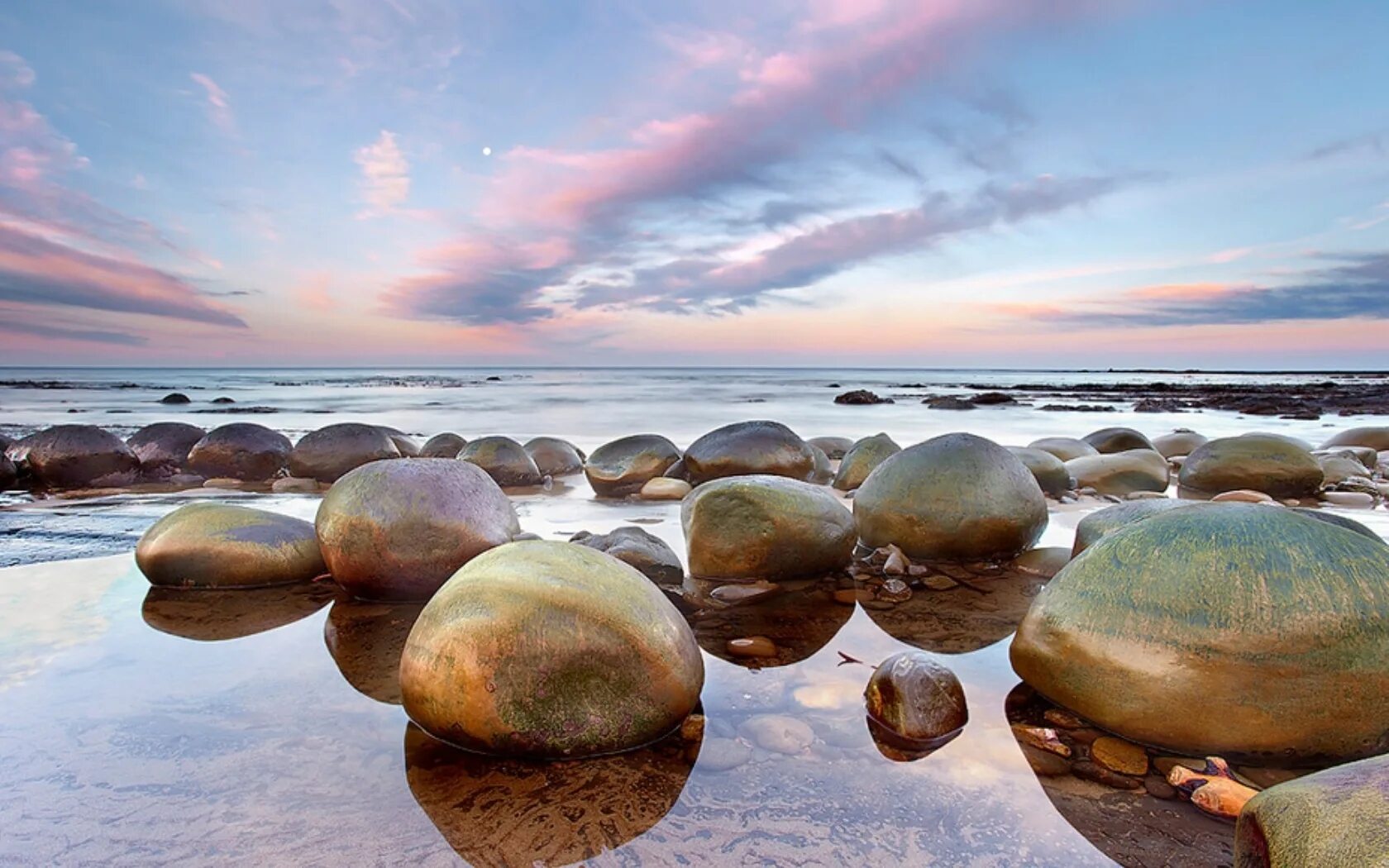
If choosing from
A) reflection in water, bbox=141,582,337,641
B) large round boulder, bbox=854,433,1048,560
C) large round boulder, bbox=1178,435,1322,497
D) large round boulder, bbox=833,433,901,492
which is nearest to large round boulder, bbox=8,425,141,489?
reflection in water, bbox=141,582,337,641

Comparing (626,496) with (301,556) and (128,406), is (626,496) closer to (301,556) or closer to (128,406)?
(301,556)

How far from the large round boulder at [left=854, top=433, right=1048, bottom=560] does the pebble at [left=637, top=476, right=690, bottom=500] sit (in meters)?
2.29

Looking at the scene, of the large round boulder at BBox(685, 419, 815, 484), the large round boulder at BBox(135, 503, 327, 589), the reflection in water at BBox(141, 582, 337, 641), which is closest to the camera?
the reflection in water at BBox(141, 582, 337, 641)

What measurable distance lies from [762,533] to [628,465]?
10.0 ft

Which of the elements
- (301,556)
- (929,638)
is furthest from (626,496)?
(929,638)

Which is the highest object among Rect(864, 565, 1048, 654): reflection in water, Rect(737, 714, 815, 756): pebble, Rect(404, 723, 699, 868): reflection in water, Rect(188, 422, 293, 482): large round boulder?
Rect(188, 422, 293, 482): large round boulder

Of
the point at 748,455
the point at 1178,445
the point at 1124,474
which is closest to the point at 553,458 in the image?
the point at 748,455

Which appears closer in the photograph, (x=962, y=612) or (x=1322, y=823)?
(x=1322, y=823)

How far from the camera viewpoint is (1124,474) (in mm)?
6543

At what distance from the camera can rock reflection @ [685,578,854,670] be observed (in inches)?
118

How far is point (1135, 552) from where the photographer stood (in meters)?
2.52

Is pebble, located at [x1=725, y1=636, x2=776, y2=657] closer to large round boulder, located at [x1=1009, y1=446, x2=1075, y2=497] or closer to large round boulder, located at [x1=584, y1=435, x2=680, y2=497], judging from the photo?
large round boulder, located at [x1=584, y1=435, x2=680, y2=497]

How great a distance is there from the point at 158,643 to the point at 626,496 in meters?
3.83

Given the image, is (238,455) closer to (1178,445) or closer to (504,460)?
(504,460)
